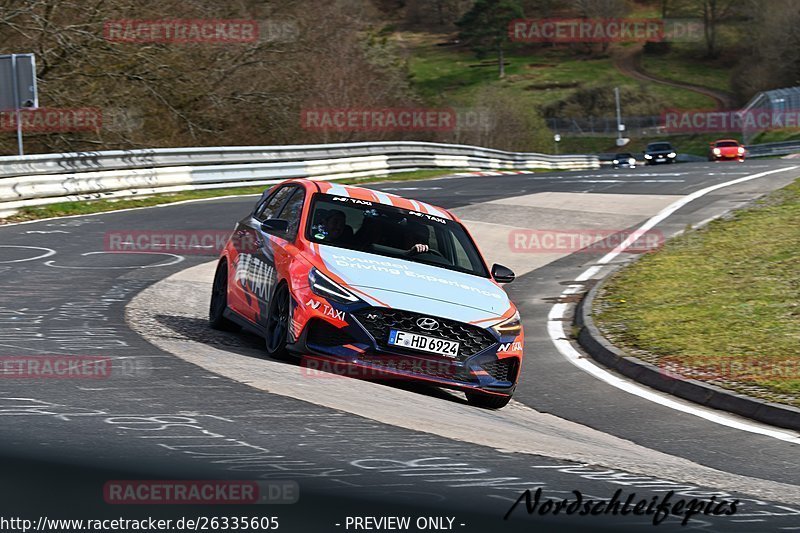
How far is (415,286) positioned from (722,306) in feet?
18.5

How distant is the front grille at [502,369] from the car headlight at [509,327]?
226 millimetres

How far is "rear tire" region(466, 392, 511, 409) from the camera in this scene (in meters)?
9.35

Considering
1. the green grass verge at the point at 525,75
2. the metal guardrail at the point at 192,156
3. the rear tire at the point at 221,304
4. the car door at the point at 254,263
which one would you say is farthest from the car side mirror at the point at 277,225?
the green grass verge at the point at 525,75

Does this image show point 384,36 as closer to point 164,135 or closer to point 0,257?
point 164,135

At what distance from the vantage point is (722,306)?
13.7 m

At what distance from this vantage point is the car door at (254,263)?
10228 millimetres

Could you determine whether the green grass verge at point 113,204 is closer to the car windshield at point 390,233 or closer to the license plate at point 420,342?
the car windshield at point 390,233

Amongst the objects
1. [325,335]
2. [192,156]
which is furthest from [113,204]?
[325,335]

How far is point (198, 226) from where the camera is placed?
20.5 meters

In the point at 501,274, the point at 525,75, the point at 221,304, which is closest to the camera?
the point at 501,274

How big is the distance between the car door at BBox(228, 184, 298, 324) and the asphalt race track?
1.32 ft

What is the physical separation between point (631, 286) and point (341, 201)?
249 inches

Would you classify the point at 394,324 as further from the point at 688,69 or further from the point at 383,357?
the point at 688,69

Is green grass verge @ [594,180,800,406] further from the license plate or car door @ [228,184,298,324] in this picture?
car door @ [228,184,298,324]
